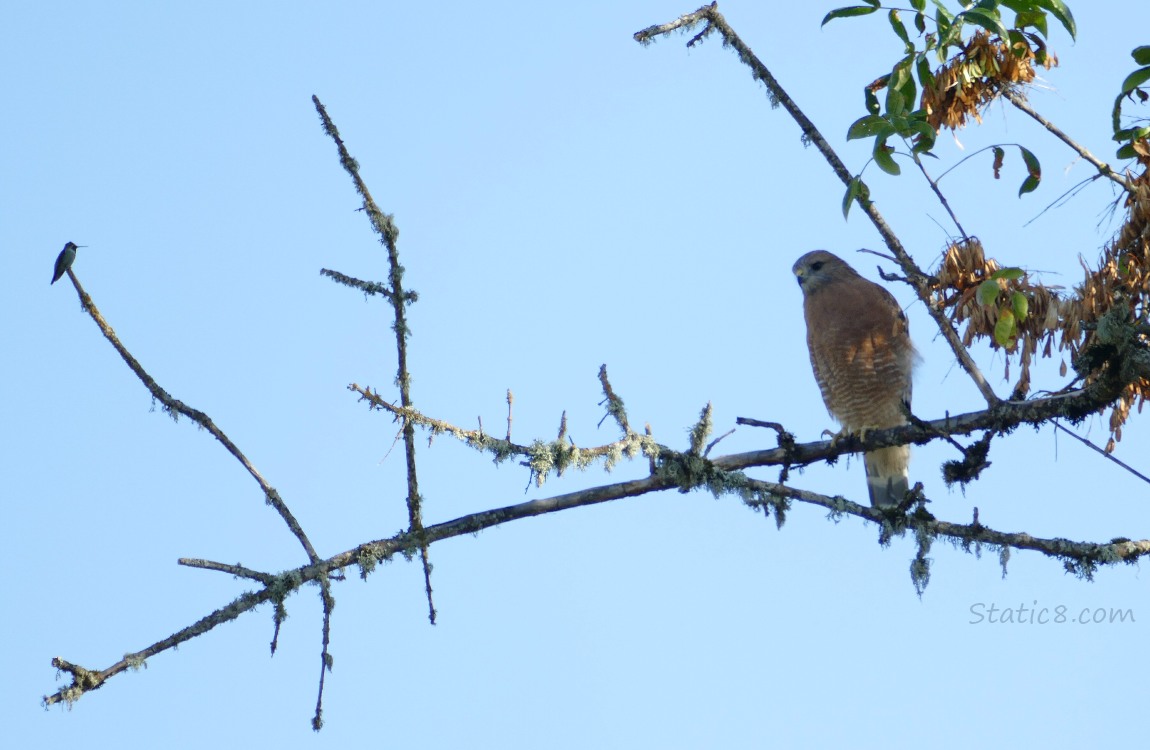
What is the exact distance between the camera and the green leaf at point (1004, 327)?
3.49 meters

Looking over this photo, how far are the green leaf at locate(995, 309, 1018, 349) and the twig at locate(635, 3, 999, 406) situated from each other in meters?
0.25

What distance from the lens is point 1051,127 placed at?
4.02 m

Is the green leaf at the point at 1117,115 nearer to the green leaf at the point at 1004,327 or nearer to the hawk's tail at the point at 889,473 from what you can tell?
the green leaf at the point at 1004,327

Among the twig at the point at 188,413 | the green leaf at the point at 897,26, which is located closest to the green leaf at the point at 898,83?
the green leaf at the point at 897,26

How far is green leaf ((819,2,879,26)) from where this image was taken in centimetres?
362

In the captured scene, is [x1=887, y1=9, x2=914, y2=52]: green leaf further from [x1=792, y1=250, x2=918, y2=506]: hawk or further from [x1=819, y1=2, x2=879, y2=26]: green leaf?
[x1=792, y1=250, x2=918, y2=506]: hawk

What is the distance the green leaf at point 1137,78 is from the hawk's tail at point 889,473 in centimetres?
330

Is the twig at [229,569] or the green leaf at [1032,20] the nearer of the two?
the twig at [229,569]

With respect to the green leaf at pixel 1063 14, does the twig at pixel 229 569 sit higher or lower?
Answer: lower

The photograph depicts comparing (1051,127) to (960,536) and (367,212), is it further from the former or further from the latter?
(367,212)

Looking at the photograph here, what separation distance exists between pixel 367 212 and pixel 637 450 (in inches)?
48.0

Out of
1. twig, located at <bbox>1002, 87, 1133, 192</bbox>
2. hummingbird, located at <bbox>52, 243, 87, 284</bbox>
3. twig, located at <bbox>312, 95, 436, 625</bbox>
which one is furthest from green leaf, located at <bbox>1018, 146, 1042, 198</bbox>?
hummingbird, located at <bbox>52, 243, 87, 284</bbox>

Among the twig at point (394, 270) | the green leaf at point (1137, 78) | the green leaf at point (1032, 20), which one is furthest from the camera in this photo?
the green leaf at point (1032, 20)

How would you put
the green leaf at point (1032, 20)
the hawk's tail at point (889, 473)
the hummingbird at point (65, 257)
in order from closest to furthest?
the green leaf at point (1032, 20)
the hummingbird at point (65, 257)
the hawk's tail at point (889, 473)
